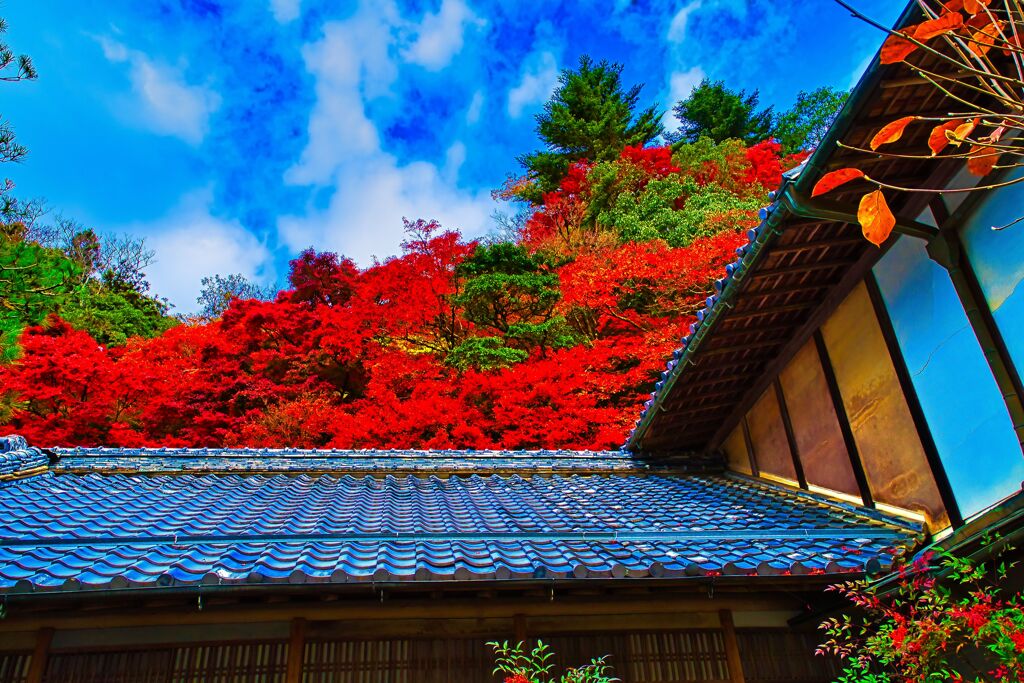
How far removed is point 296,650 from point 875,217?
14.5 ft

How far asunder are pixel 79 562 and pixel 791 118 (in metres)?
37.0

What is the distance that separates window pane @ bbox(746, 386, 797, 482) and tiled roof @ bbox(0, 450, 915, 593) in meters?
0.40

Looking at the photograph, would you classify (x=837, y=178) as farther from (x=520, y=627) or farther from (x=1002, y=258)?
(x=520, y=627)

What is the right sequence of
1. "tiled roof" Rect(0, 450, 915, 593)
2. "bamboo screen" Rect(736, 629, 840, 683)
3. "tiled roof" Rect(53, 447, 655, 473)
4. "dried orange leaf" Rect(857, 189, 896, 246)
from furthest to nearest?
"tiled roof" Rect(53, 447, 655, 473)
"bamboo screen" Rect(736, 629, 840, 683)
"tiled roof" Rect(0, 450, 915, 593)
"dried orange leaf" Rect(857, 189, 896, 246)

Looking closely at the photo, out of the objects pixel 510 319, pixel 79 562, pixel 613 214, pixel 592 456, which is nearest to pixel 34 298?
pixel 79 562

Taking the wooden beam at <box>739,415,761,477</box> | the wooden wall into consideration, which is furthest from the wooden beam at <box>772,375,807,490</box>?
the wooden beam at <box>739,415,761,477</box>

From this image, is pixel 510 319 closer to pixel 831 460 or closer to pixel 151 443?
pixel 151 443

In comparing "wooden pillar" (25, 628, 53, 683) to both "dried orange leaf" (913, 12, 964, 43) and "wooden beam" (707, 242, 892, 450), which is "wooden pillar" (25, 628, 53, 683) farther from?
"wooden beam" (707, 242, 892, 450)

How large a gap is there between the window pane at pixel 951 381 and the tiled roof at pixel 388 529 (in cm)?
76

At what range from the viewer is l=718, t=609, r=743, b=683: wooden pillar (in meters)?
4.84

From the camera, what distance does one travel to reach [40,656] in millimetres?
Result: 4160

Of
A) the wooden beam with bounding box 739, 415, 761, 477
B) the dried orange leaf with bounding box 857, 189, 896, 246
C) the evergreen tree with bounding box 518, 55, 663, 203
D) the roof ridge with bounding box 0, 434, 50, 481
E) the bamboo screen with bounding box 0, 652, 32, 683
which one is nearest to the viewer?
the dried orange leaf with bounding box 857, 189, 896, 246

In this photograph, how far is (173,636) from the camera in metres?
4.44

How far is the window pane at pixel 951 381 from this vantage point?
471 cm
